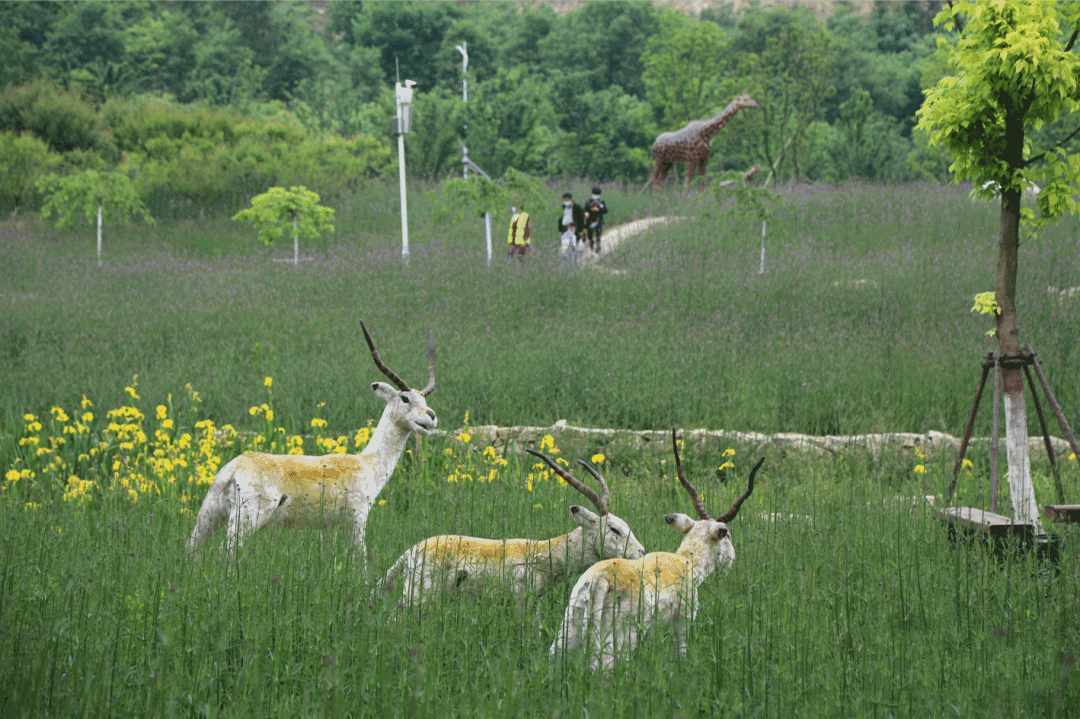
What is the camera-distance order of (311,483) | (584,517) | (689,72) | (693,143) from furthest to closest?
(689,72), (693,143), (311,483), (584,517)

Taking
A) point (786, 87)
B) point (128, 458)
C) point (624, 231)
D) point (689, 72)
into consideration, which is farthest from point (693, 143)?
point (128, 458)

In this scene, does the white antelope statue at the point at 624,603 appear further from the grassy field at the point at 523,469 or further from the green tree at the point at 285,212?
the green tree at the point at 285,212

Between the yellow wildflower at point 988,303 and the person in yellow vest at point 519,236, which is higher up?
the person in yellow vest at point 519,236

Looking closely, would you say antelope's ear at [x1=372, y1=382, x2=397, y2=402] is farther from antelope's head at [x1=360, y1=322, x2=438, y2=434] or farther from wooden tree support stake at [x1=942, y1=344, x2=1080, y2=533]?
wooden tree support stake at [x1=942, y1=344, x2=1080, y2=533]

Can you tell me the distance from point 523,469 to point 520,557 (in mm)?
3143

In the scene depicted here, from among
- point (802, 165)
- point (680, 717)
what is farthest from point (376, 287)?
point (802, 165)

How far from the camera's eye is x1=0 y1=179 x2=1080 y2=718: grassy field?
2.79 m

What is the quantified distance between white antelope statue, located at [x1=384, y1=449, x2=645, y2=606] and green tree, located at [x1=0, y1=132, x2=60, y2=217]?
86.3 feet

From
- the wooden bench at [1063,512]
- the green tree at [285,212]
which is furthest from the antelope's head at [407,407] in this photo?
the green tree at [285,212]

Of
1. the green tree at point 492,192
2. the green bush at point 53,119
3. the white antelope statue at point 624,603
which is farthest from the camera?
the green bush at point 53,119

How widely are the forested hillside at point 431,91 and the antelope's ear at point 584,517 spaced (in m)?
21.6

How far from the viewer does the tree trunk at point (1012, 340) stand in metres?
5.02

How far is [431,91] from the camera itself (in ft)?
147

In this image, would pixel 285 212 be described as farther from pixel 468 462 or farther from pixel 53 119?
pixel 53 119
